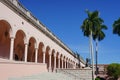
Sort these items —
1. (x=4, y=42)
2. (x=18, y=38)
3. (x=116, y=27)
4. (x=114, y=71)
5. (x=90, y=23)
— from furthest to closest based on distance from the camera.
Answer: (x=116, y=27), (x=114, y=71), (x=90, y=23), (x=18, y=38), (x=4, y=42)

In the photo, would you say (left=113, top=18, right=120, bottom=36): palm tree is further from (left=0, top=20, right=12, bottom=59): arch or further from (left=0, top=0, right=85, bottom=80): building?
(left=0, top=20, right=12, bottom=59): arch

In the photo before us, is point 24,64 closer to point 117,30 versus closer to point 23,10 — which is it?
point 23,10

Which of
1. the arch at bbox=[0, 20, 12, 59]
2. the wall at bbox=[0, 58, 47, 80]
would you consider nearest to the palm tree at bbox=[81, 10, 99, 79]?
the wall at bbox=[0, 58, 47, 80]

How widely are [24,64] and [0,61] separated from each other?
526 centimetres

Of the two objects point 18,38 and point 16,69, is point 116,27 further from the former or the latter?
point 16,69

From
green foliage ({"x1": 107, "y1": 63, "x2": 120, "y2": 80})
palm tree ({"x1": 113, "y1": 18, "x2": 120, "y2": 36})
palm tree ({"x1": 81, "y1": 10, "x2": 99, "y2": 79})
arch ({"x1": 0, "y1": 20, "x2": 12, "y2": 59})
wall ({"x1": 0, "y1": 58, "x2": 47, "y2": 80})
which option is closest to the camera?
wall ({"x1": 0, "y1": 58, "x2": 47, "y2": 80})

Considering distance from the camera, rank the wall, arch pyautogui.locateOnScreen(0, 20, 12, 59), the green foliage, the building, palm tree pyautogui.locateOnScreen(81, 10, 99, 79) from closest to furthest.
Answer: the wall, the building, arch pyautogui.locateOnScreen(0, 20, 12, 59), palm tree pyautogui.locateOnScreen(81, 10, 99, 79), the green foliage

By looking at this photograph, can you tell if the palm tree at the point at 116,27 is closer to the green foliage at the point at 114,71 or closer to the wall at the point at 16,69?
the green foliage at the point at 114,71

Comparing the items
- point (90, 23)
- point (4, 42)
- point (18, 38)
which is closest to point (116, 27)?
point (90, 23)

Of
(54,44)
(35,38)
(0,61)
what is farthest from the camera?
(54,44)

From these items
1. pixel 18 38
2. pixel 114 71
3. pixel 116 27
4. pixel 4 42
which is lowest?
pixel 114 71

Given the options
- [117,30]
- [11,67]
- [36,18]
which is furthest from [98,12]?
[11,67]

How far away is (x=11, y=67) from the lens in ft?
61.0

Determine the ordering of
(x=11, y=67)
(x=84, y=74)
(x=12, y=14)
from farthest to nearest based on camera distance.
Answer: (x=84, y=74), (x=12, y=14), (x=11, y=67)
